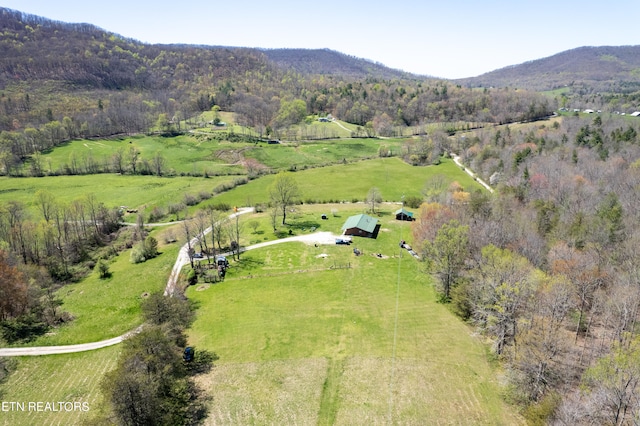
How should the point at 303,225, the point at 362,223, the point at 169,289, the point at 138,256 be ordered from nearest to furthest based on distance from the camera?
1. the point at 169,289
2. the point at 138,256
3. the point at 362,223
4. the point at 303,225

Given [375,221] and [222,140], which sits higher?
[222,140]

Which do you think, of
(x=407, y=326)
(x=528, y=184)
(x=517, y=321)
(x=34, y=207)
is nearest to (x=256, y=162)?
(x=34, y=207)

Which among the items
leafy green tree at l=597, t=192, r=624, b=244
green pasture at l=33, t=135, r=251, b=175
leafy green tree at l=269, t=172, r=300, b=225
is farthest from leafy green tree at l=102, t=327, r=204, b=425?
green pasture at l=33, t=135, r=251, b=175

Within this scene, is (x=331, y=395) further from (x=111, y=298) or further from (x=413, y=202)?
(x=413, y=202)

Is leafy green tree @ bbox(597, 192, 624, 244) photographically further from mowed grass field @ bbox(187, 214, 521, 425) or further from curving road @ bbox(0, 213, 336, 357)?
curving road @ bbox(0, 213, 336, 357)

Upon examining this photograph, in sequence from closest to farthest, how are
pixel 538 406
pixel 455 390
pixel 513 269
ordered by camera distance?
pixel 538 406 → pixel 455 390 → pixel 513 269

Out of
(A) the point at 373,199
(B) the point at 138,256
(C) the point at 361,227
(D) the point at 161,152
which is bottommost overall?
(B) the point at 138,256

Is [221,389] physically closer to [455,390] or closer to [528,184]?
[455,390]

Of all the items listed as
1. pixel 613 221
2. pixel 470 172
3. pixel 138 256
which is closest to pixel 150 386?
pixel 138 256
